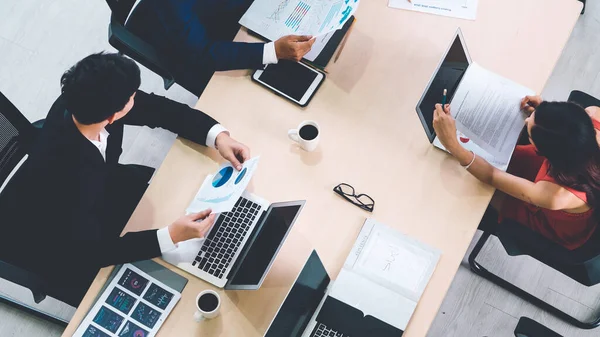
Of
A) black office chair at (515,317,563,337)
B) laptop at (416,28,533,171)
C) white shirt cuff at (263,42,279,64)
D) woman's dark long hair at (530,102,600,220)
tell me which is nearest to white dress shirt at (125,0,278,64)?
white shirt cuff at (263,42,279,64)

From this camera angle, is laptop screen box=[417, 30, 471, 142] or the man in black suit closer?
the man in black suit

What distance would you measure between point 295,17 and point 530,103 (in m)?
0.84

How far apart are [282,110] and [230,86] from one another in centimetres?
20

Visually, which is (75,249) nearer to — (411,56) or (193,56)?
(193,56)

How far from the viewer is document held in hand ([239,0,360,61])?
1.84 metres

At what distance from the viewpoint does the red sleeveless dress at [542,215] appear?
1.75 m

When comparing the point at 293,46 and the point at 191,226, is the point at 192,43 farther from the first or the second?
the point at 191,226

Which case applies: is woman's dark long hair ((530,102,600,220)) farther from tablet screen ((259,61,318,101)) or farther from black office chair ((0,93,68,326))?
black office chair ((0,93,68,326))

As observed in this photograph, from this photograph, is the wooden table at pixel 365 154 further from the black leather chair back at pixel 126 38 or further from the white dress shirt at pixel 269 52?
the black leather chair back at pixel 126 38

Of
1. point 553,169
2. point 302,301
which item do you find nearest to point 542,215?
point 553,169

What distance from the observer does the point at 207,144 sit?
5.76 ft

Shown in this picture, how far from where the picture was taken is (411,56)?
1918 millimetres

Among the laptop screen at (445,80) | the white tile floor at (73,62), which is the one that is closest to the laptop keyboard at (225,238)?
the laptop screen at (445,80)

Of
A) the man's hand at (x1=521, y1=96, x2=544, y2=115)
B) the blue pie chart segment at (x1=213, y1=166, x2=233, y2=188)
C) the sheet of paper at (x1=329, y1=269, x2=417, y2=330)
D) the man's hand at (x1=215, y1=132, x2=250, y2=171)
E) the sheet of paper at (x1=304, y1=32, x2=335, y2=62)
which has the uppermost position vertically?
the man's hand at (x1=521, y1=96, x2=544, y2=115)
